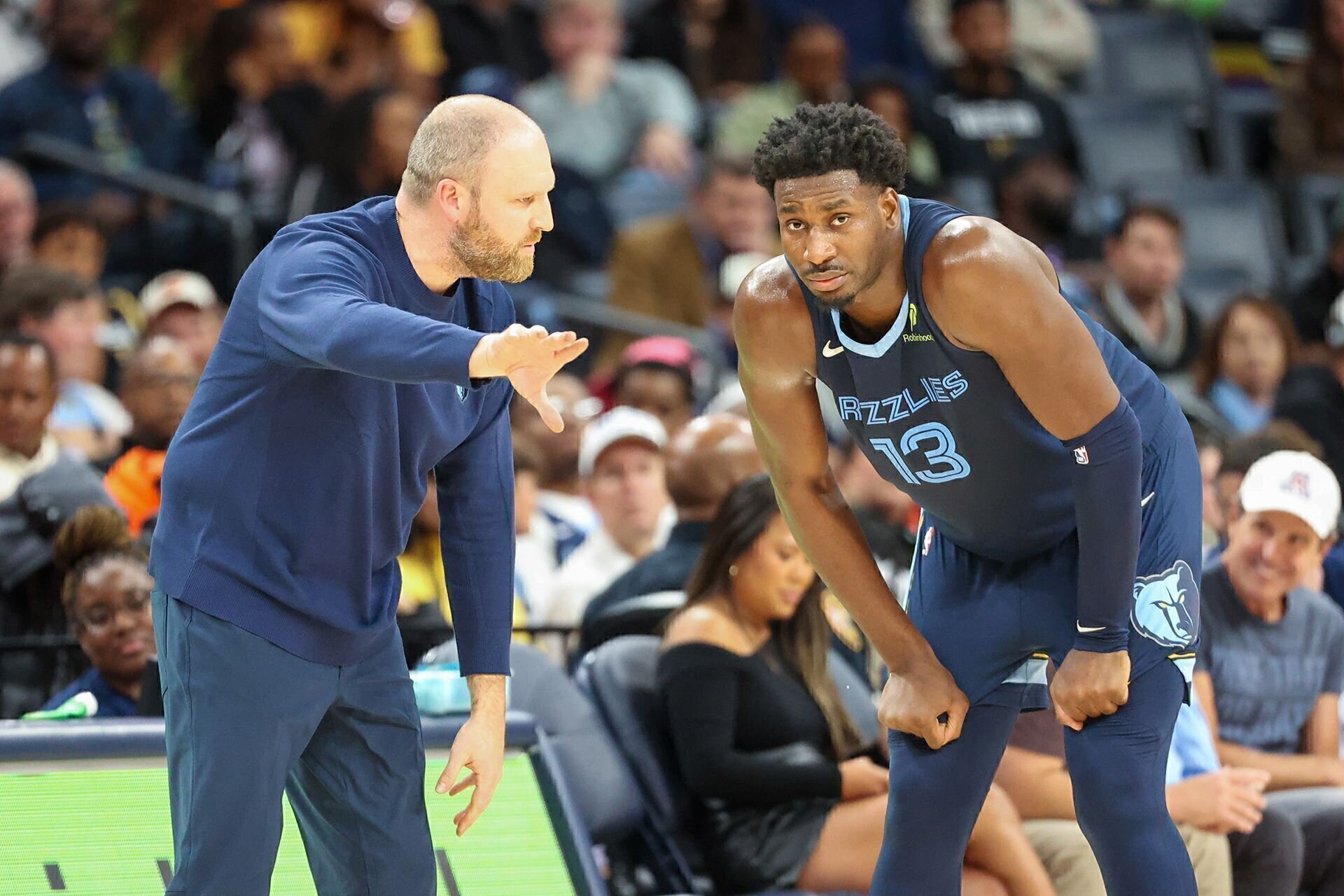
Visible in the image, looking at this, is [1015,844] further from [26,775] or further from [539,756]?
[26,775]

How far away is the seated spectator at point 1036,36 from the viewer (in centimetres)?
1089

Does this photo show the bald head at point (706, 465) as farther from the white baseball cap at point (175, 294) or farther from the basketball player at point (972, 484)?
the white baseball cap at point (175, 294)

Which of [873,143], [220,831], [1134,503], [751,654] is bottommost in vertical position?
[751,654]

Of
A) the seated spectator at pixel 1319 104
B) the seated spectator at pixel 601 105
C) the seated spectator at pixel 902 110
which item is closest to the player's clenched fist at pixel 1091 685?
the seated spectator at pixel 902 110

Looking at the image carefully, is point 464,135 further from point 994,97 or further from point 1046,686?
point 994,97

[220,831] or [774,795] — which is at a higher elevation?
[220,831]

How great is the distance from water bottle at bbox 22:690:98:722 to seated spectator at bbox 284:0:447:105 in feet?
15.7

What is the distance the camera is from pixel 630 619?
5.06m

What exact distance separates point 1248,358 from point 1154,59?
383 centimetres

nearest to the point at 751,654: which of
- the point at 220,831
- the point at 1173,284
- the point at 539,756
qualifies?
the point at 539,756

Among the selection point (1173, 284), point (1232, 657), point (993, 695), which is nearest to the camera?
point (993, 695)

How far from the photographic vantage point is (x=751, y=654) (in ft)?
15.2

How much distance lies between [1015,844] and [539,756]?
1.15 metres

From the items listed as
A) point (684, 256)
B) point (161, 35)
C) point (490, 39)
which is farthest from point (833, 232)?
point (161, 35)
